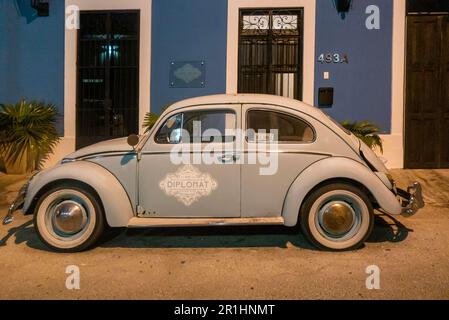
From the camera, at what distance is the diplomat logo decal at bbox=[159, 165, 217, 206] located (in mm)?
4973

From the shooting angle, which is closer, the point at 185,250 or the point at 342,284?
the point at 342,284

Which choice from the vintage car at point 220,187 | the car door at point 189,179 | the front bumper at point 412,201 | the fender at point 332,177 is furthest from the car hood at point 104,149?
the front bumper at point 412,201

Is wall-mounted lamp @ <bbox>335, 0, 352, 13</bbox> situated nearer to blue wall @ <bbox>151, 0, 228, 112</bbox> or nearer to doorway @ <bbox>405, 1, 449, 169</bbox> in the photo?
doorway @ <bbox>405, 1, 449, 169</bbox>

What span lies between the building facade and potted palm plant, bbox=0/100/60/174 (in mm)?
650

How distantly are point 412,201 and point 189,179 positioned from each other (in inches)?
94.0

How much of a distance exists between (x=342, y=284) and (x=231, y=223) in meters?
1.32

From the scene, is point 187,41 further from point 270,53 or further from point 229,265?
point 229,265

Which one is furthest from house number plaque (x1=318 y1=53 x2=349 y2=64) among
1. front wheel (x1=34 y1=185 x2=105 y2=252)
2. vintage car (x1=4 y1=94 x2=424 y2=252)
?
front wheel (x1=34 y1=185 x2=105 y2=252)

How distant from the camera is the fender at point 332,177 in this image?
16.0 ft

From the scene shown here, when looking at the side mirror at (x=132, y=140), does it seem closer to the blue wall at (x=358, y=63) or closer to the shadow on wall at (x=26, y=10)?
the blue wall at (x=358, y=63)

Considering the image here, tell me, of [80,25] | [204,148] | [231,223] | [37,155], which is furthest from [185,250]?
[80,25]

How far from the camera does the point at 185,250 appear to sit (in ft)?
16.8
